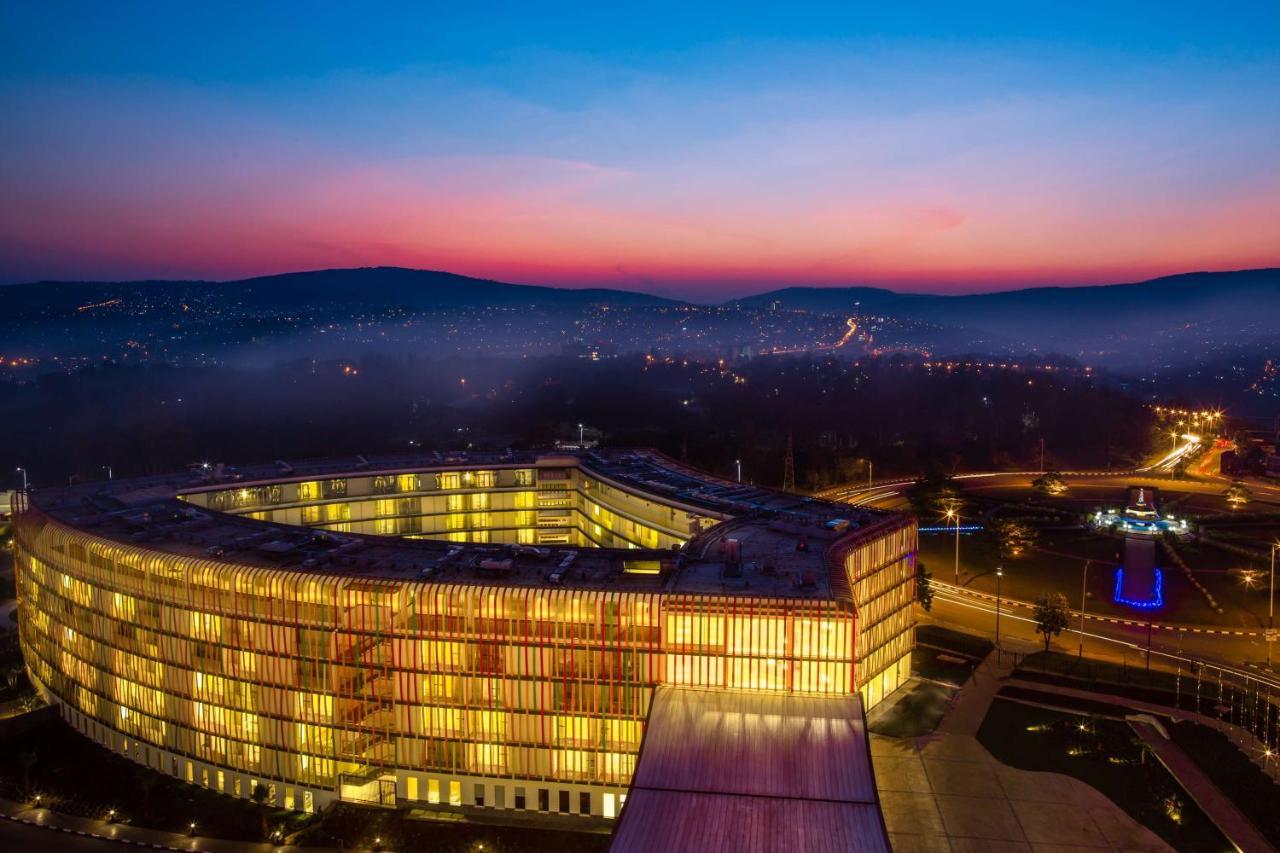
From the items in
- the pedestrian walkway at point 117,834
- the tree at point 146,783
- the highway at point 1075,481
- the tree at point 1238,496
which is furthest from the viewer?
the highway at point 1075,481

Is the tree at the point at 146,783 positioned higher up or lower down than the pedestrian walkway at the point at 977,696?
lower down

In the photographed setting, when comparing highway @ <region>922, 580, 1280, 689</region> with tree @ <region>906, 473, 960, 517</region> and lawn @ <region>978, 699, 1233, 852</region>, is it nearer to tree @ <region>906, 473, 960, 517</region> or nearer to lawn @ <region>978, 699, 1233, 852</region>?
lawn @ <region>978, 699, 1233, 852</region>

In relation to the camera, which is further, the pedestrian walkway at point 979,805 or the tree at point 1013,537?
the tree at point 1013,537

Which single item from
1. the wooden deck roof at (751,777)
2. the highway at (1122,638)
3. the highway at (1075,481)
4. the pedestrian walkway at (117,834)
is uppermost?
the wooden deck roof at (751,777)

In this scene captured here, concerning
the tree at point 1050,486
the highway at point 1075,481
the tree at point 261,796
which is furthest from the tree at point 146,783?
the tree at point 1050,486

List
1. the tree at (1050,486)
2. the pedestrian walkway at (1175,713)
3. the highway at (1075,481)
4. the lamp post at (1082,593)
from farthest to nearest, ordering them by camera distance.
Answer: the tree at (1050,486) → the highway at (1075,481) → the lamp post at (1082,593) → the pedestrian walkway at (1175,713)

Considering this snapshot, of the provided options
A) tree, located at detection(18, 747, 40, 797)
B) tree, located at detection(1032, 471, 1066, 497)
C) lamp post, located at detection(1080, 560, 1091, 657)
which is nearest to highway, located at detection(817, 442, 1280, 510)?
tree, located at detection(1032, 471, 1066, 497)

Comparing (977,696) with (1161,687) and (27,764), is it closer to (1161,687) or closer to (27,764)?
(1161,687)

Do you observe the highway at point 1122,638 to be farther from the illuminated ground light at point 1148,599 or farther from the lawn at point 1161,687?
the illuminated ground light at point 1148,599
